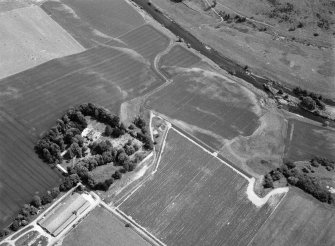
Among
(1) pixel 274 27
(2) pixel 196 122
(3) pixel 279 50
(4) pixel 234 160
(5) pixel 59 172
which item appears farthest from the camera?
(1) pixel 274 27

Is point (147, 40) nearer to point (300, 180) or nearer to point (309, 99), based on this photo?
point (309, 99)

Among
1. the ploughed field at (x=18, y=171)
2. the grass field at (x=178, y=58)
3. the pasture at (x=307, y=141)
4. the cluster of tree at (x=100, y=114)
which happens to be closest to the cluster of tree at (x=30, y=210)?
the ploughed field at (x=18, y=171)

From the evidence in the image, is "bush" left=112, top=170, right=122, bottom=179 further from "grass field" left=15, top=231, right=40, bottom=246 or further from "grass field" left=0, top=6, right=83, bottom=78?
"grass field" left=0, top=6, right=83, bottom=78

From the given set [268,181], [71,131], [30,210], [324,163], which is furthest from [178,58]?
[30,210]

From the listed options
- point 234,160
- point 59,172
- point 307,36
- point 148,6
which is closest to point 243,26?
point 307,36

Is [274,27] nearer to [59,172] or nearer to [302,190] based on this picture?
[302,190]

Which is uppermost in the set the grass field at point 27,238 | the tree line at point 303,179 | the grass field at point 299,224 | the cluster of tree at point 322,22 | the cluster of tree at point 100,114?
the cluster of tree at point 322,22

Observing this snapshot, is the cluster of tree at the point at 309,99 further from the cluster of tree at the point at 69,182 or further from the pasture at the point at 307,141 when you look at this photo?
the cluster of tree at the point at 69,182
